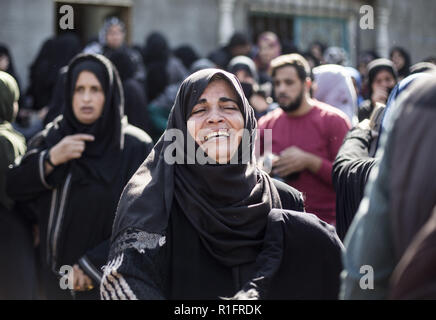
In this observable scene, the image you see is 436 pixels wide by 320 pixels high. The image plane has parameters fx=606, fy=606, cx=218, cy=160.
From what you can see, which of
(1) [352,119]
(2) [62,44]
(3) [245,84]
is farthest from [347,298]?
(2) [62,44]

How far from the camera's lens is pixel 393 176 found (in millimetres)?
1403

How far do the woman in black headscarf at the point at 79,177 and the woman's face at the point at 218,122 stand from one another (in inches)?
44.1

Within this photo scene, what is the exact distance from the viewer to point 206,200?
212 centimetres

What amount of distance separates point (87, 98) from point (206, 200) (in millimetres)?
1543

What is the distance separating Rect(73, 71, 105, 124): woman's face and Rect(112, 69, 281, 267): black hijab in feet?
4.20

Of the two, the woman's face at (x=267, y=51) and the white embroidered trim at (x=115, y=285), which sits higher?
the woman's face at (x=267, y=51)

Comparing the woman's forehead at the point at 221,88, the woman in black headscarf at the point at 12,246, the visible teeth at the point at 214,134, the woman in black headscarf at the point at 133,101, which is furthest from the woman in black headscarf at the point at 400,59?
the visible teeth at the point at 214,134

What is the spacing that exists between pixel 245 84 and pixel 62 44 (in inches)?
92.2

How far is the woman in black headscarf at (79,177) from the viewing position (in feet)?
10.6

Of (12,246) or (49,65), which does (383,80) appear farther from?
(49,65)

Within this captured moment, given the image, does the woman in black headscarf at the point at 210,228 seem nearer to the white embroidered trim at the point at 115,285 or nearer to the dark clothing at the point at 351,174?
the white embroidered trim at the point at 115,285

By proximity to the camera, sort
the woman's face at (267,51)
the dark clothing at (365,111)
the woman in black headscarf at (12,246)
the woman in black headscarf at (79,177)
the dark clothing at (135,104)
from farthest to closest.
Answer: the woman's face at (267,51) → the dark clothing at (135,104) → the dark clothing at (365,111) → the woman in black headscarf at (12,246) → the woman in black headscarf at (79,177)
